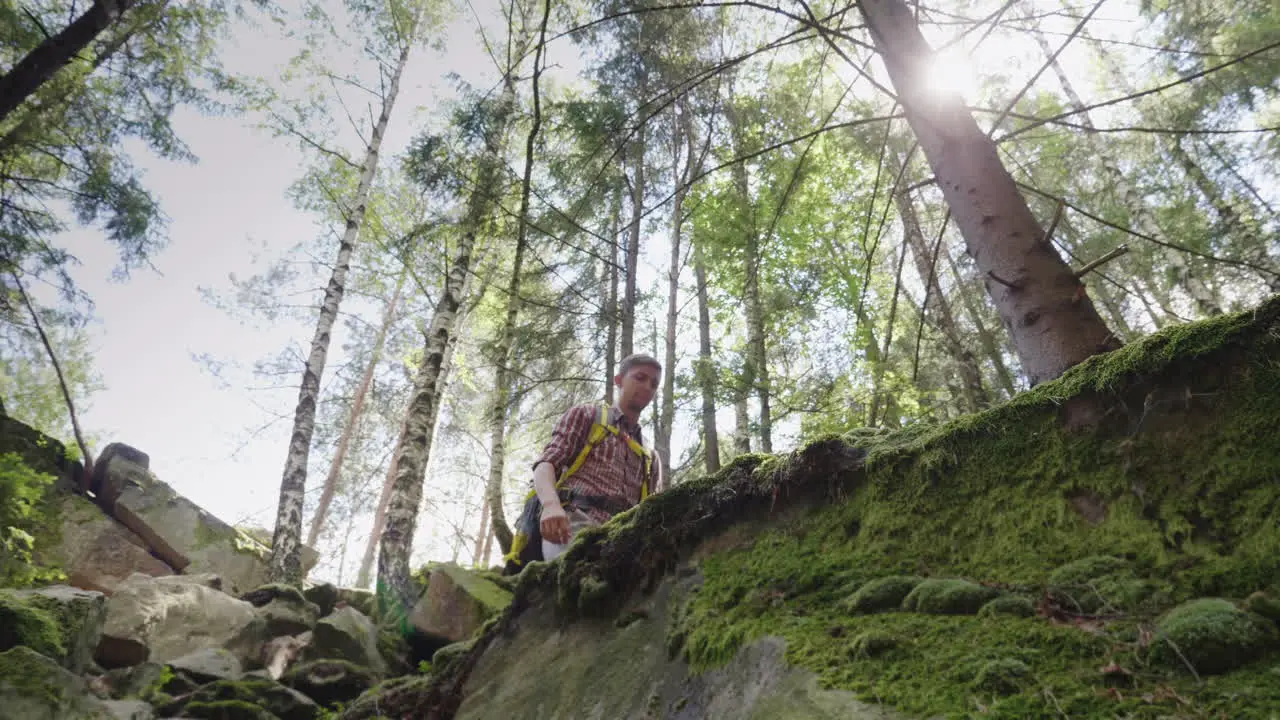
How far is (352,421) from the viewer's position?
19.5 m

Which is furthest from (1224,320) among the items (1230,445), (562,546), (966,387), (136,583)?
(966,387)

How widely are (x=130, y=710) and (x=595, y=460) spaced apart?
2.86 metres

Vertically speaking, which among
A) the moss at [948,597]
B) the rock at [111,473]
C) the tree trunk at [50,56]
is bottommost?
the moss at [948,597]

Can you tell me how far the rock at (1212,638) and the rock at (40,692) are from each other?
4221 mm

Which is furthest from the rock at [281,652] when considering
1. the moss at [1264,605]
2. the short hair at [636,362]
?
the moss at [1264,605]

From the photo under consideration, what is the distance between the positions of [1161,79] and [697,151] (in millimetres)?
13167

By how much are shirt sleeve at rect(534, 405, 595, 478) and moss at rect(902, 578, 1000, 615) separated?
8.54ft

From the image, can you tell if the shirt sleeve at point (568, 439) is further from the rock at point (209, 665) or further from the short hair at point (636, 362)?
the rock at point (209, 665)

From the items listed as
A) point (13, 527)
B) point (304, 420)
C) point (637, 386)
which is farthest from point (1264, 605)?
point (304, 420)

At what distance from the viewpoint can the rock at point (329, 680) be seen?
4.73m

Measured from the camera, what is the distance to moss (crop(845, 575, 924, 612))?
1.61 m

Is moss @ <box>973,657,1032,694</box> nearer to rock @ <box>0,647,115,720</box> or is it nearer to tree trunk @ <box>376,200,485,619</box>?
rock @ <box>0,647,115,720</box>

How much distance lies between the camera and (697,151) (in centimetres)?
1344

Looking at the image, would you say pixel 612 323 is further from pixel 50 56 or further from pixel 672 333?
pixel 50 56
